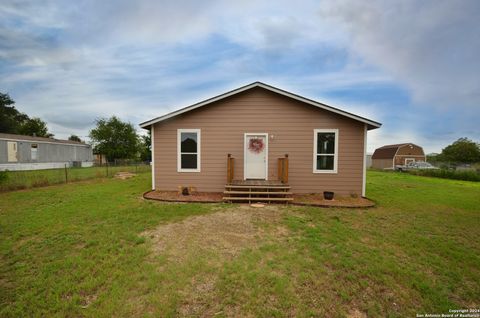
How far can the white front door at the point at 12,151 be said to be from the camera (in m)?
19.0

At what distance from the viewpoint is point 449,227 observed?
4680mm

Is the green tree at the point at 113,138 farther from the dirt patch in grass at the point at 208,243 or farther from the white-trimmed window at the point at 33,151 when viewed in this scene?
the dirt patch in grass at the point at 208,243

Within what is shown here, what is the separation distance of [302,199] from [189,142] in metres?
4.73

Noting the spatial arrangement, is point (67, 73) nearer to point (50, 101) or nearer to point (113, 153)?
point (50, 101)

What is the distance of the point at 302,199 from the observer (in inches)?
278

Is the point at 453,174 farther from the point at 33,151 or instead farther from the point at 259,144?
the point at 33,151

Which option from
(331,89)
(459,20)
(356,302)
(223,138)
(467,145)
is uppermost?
(459,20)

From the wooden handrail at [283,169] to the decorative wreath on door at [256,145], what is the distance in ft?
2.81

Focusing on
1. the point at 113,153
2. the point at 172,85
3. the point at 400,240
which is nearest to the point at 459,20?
the point at 400,240

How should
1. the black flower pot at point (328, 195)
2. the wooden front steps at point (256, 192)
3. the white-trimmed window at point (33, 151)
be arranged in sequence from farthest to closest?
the white-trimmed window at point (33, 151) → the black flower pot at point (328, 195) → the wooden front steps at point (256, 192)

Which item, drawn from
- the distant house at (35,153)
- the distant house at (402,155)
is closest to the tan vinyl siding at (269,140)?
the distant house at (35,153)

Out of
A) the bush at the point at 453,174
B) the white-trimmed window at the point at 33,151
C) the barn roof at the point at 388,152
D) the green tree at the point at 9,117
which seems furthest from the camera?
the green tree at the point at 9,117

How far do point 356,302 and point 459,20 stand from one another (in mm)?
13068

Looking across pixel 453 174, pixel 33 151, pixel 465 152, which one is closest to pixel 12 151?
pixel 33 151
